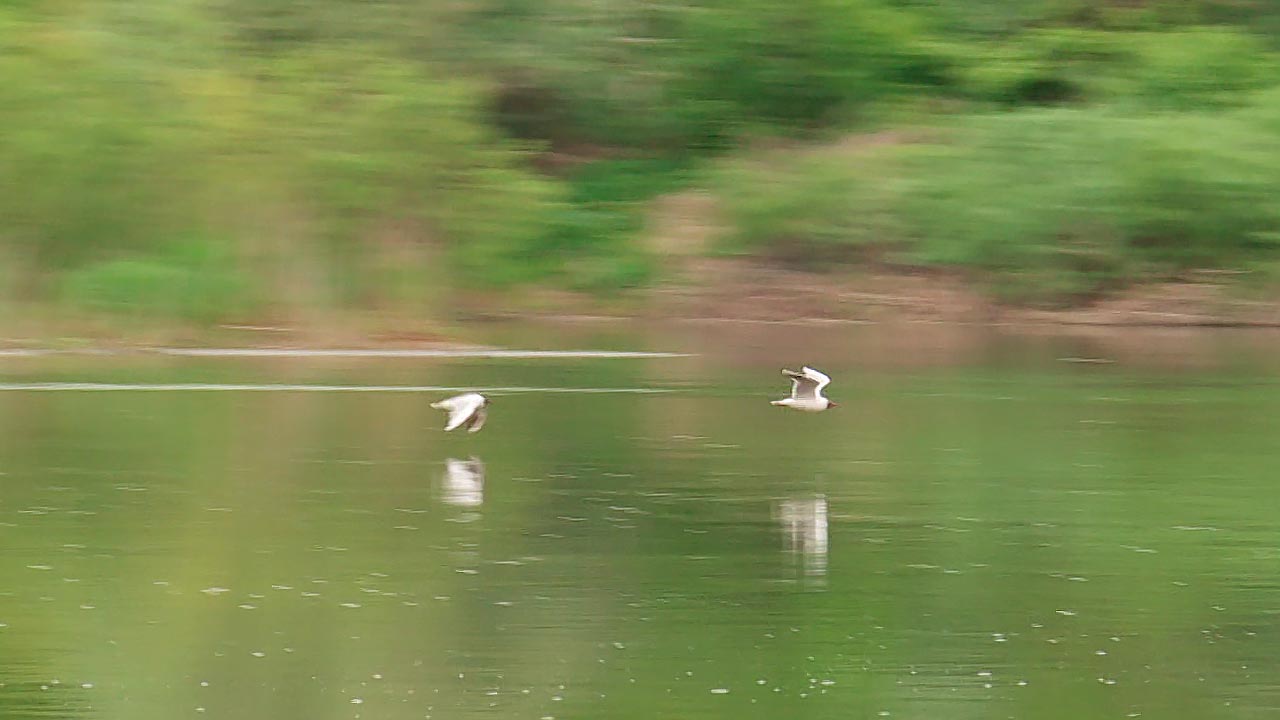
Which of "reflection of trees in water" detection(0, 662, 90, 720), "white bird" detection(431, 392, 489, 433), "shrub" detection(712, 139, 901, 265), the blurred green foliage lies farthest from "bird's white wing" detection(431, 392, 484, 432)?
"shrub" detection(712, 139, 901, 265)

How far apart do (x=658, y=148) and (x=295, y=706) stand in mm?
34614

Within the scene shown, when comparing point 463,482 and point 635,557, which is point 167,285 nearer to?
point 463,482

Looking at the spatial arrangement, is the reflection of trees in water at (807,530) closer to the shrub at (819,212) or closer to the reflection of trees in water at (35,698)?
the reflection of trees in water at (35,698)

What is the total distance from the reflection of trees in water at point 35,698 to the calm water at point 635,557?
0.8 inches

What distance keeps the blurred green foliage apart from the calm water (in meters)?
8.32

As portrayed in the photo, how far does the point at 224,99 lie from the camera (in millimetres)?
30656

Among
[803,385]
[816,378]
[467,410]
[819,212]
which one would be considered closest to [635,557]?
[816,378]

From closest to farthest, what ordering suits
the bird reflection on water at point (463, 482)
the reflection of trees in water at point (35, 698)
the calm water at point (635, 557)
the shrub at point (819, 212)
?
the reflection of trees in water at point (35, 698) < the calm water at point (635, 557) < the bird reflection on water at point (463, 482) < the shrub at point (819, 212)

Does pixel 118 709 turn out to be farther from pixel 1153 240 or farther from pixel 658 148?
pixel 658 148

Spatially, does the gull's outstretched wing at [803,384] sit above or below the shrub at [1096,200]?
above

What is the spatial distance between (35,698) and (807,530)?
533cm

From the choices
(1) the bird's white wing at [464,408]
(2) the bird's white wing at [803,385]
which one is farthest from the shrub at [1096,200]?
(1) the bird's white wing at [464,408]

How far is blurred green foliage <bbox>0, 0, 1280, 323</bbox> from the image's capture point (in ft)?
98.9

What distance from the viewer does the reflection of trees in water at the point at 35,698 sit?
29.8 feet
